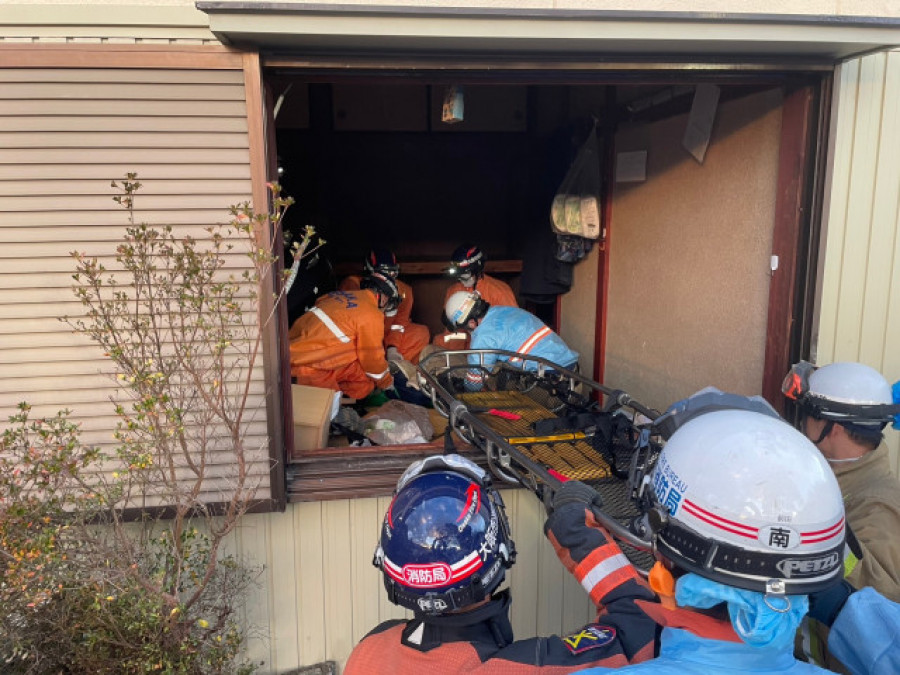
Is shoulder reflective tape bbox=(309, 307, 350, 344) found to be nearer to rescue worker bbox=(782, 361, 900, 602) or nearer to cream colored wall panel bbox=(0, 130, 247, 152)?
cream colored wall panel bbox=(0, 130, 247, 152)

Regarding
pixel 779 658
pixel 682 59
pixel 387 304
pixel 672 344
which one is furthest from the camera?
pixel 387 304

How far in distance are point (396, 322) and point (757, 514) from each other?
4.69 meters

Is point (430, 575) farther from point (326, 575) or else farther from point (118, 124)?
point (118, 124)

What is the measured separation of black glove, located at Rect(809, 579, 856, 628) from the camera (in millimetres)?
1798

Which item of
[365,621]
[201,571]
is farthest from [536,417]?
[201,571]

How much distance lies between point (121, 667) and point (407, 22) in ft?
8.61

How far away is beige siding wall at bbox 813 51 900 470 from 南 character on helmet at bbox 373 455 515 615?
2147 mm

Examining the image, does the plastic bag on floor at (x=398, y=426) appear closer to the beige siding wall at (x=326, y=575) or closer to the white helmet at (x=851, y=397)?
the beige siding wall at (x=326, y=575)

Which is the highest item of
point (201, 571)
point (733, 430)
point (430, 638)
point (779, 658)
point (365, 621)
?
point (733, 430)

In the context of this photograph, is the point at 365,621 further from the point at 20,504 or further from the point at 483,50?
the point at 483,50

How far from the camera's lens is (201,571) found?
Answer: 2863 millimetres

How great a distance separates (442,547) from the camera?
1679mm

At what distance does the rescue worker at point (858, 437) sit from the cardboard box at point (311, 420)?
220cm

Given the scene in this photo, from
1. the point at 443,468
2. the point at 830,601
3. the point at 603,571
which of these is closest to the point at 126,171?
the point at 443,468
